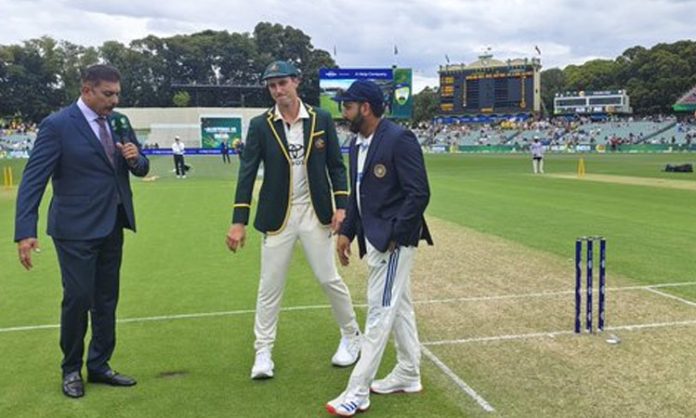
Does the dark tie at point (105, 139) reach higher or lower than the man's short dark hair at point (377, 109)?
lower

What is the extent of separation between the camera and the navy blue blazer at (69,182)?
484 centimetres

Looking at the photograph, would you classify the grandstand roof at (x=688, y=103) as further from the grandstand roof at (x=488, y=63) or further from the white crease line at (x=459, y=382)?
the white crease line at (x=459, y=382)

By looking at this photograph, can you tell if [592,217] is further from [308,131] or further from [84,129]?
[84,129]

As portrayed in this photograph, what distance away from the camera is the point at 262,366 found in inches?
209

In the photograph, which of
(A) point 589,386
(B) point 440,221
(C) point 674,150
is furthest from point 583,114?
(A) point 589,386

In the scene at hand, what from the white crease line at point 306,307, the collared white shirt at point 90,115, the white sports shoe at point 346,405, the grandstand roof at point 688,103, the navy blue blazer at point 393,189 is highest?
the grandstand roof at point 688,103

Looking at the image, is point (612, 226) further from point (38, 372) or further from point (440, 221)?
point (38, 372)

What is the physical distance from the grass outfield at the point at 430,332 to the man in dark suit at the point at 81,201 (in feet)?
2.09

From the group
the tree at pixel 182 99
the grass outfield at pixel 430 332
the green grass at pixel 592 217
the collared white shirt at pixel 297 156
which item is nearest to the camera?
the grass outfield at pixel 430 332

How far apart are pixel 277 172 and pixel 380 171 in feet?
3.54

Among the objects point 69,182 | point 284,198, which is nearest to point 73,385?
point 69,182

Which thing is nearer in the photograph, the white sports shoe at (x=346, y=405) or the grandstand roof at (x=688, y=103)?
the white sports shoe at (x=346, y=405)

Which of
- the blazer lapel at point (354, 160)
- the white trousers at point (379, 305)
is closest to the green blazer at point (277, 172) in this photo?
the blazer lapel at point (354, 160)

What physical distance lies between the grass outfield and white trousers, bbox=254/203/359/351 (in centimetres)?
44
